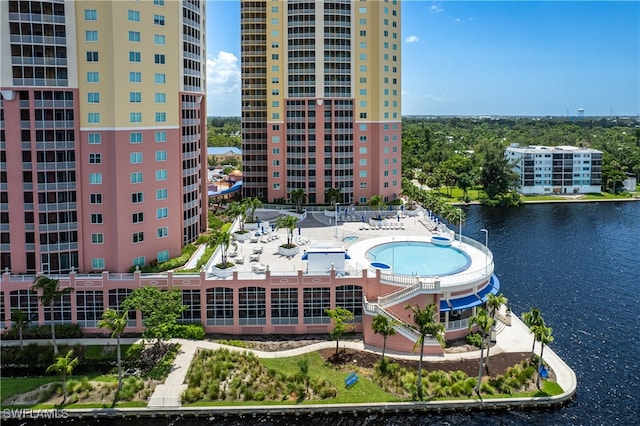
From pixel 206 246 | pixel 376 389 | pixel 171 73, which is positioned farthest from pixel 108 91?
pixel 376 389

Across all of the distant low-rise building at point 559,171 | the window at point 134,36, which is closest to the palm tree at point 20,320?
the window at point 134,36

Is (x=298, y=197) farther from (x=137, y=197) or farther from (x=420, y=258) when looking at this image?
(x=137, y=197)

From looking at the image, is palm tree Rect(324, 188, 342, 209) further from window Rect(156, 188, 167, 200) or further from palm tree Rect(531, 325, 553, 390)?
palm tree Rect(531, 325, 553, 390)

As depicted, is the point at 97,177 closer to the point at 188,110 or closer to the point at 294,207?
the point at 188,110

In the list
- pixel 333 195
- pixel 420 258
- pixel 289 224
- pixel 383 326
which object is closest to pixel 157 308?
pixel 383 326

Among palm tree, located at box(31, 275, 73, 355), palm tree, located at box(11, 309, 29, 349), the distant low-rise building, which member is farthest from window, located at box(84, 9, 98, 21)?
the distant low-rise building
